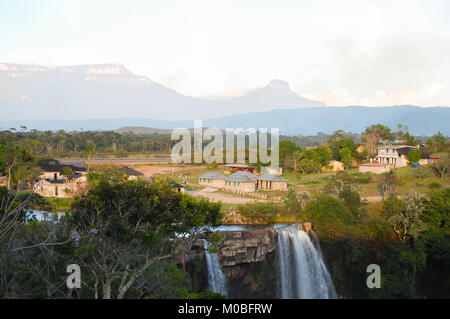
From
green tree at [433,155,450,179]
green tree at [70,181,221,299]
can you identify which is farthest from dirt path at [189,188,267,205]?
green tree at [433,155,450,179]

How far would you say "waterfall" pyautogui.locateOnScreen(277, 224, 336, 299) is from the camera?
808 inches

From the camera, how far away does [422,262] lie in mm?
21766

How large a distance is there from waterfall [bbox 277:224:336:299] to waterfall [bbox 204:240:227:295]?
3.58 meters

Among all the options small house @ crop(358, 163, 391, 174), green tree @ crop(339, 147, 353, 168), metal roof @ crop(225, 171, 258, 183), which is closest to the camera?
metal roof @ crop(225, 171, 258, 183)

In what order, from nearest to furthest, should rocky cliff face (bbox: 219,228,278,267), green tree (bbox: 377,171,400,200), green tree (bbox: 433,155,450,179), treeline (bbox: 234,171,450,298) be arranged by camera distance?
rocky cliff face (bbox: 219,228,278,267)
treeline (bbox: 234,171,450,298)
green tree (bbox: 377,171,400,200)
green tree (bbox: 433,155,450,179)

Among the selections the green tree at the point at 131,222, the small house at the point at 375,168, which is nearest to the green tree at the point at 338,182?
the small house at the point at 375,168

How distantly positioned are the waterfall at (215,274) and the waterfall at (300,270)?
11.7ft

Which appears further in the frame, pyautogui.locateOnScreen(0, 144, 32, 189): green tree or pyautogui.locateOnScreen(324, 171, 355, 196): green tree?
pyautogui.locateOnScreen(0, 144, 32, 189): green tree

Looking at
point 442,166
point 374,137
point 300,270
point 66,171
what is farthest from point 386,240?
point 374,137

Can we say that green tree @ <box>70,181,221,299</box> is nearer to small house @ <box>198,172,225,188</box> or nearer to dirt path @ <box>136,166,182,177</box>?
small house @ <box>198,172,225,188</box>

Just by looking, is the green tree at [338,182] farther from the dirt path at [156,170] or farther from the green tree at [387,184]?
the dirt path at [156,170]
